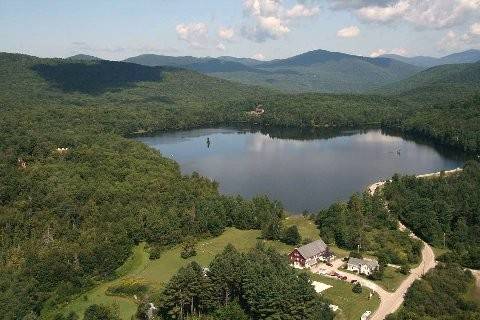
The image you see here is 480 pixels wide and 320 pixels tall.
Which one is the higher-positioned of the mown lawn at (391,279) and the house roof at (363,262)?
the house roof at (363,262)

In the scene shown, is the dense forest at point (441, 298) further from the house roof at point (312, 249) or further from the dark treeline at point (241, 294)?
the house roof at point (312, 249)

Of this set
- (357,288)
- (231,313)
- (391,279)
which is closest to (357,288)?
(357,288)

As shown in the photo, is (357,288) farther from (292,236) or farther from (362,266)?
(292,236)

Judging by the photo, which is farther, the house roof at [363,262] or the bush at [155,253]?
the bush at [155,253]

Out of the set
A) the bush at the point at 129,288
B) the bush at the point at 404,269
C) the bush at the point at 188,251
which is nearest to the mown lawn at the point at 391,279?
the bush at the point at 404,269

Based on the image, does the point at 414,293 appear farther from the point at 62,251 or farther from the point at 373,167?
the point at 373,167
